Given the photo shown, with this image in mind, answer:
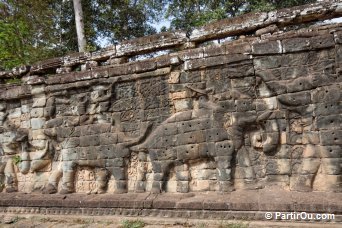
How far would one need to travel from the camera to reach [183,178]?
517 centimetres

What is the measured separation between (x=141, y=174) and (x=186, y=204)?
1.19 metres

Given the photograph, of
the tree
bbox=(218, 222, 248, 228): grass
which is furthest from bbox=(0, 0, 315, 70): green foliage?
bbox=(218, 222, 248, 228): grass

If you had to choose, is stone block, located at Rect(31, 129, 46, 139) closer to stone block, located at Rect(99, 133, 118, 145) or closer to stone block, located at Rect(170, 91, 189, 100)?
stone block, located at Rect(99, 133, 118, 145)

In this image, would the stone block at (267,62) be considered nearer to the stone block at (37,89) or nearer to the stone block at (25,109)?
the stone block at (37,89)

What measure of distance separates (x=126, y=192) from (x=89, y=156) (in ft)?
3.55

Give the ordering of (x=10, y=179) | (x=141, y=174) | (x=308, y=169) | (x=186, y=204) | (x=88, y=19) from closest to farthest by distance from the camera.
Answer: (x=308, y=169) → (x=186, y=204) → (x=141, y=174) → (x=10, y=179) → (x=88, y=19)

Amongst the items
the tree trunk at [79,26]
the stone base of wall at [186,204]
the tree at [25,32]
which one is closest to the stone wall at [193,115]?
the stone base of wall at [186,204]

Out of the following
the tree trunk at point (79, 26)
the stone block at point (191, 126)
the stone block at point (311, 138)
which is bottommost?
the stone block at point (311, 138)

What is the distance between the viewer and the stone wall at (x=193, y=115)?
445 centimetres

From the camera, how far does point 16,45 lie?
39.1 ft

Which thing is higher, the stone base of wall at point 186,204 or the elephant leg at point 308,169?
the elephant leg at point 308,169

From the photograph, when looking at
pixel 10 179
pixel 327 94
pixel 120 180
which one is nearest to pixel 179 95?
pixel 120 180

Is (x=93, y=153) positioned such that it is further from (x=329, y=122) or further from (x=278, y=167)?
(x=329, y=122)

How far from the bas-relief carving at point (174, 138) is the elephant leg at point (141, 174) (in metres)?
0.02
